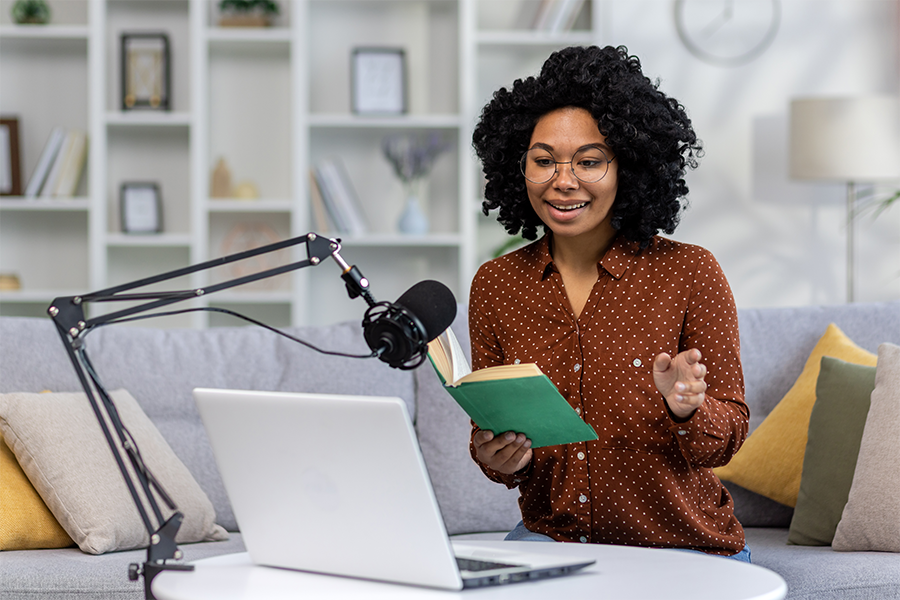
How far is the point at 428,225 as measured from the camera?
141 inches

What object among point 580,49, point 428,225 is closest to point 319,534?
point 580,49

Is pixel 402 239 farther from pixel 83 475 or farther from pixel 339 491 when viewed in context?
pixel 339 491

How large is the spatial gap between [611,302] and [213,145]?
2.46 m

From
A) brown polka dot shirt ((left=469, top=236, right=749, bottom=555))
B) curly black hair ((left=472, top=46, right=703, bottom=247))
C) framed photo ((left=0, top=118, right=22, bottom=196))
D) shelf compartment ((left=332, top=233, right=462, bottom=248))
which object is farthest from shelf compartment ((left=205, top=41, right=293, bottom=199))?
brown polka dot shirt ((left=469, top=236, right=749, bottom=555))

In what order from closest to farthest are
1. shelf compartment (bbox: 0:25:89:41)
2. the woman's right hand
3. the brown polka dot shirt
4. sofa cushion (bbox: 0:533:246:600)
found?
the woman's right hand → the brown polka dot shirt → sofa cushion (bbox: 0:533:246:600) → shelf compartment (bbox: 0:25:89:41)

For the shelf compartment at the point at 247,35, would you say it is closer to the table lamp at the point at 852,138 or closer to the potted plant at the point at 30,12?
the potted plant at the point at 30,12

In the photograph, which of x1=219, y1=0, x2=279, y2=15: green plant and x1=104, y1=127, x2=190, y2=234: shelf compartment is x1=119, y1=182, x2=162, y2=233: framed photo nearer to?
x1=104, y1=127, x2=190, y2=234: shelf compartment

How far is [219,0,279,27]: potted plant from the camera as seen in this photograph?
3367 millimetres

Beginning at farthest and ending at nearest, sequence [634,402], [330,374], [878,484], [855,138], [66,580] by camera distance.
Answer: [855,138] → [330,374] → [878,484] → [66,580] → [634,402]

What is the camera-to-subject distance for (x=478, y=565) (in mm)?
974

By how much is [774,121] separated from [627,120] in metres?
2.43

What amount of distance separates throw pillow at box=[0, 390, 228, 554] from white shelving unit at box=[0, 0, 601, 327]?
4.79 feet

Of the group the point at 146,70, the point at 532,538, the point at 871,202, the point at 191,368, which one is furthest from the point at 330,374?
the point at 871,202

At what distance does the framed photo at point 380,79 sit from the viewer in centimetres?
345
